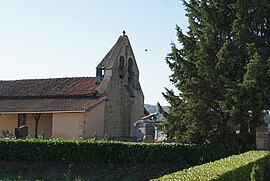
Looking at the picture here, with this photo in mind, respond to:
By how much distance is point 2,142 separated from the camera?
66.8 feet

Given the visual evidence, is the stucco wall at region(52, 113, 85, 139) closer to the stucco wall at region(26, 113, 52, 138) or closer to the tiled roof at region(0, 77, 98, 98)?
the tiled roof at region(0, 77, 98, 98)

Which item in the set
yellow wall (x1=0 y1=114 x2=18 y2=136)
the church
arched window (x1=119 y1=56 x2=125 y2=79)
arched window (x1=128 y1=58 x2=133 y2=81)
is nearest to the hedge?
the church

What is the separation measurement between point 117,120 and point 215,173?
27.0 metres

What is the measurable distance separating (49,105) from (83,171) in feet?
44.9

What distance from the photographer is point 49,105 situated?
30969 mm

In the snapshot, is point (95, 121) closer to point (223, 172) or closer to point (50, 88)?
point (50, 88)

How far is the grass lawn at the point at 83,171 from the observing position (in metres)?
17.1

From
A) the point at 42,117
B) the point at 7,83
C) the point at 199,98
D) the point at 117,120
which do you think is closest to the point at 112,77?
the point at 117,120

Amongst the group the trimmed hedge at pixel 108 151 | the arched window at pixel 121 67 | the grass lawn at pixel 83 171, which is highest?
the arched window at pixel 121 67

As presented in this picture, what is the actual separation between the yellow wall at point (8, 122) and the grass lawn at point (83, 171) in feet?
49.9

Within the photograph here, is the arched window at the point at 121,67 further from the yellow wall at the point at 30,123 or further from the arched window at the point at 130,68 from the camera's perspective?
the yellow wall at the point at 30,123

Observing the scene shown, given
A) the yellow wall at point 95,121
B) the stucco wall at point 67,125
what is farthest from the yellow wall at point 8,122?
the yellow wall at point 95,121

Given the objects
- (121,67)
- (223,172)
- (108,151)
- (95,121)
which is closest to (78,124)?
(95,121)

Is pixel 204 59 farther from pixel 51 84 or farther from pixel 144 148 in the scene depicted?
pixel 51 84
